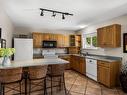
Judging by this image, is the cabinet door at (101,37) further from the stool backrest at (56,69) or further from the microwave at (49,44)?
the microwave at (49,44)

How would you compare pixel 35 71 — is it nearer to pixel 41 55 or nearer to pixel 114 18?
pixel 114 18

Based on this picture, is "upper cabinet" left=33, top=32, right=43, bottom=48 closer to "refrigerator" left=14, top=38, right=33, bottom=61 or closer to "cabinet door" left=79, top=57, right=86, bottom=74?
"refrigerator" left=14, top=38, right=33, bottom=61

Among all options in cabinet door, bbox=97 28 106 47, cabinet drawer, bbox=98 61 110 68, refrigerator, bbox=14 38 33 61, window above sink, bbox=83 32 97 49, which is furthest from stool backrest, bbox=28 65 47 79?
window above sink, bbox=83 32 97 49

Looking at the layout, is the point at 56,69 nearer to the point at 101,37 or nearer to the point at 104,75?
the point at 104,75

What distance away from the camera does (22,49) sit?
5.29 m

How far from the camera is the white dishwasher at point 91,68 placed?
14.5 ft

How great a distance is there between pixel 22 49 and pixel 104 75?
360cm

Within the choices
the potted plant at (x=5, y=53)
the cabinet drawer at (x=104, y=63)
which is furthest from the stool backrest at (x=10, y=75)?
the cabinet drawer at (x=104, y=63)

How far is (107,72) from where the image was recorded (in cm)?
378

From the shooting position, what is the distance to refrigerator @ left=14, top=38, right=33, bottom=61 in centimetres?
521

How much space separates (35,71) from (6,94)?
100cm

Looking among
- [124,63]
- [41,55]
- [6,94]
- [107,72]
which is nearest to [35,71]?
[6,94]

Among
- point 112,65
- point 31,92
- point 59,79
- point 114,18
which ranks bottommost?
point 31,92

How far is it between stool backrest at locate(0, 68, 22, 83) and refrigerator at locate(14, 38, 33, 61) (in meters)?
2.91
